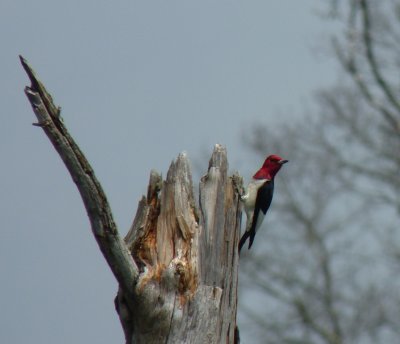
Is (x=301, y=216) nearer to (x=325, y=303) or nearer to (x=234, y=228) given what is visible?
(x=325, y=303)

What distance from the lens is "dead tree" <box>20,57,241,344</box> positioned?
→ 752 centimetres

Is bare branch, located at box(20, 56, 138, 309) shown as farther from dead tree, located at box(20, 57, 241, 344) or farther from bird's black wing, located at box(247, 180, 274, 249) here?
bird's black wing, located at box(247, 180, 274, 249)

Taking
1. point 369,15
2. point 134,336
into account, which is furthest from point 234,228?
point 369,15

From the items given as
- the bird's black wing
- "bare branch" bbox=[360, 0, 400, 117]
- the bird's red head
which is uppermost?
"bare branch" bbox=[360, 0, 400, 117]

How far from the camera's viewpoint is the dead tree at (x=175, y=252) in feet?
24.7

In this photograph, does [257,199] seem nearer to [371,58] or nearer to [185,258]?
[185,258]

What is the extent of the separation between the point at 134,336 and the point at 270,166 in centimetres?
365

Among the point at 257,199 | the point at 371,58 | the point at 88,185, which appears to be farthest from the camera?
the point at 371,58

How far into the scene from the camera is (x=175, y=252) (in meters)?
8.08

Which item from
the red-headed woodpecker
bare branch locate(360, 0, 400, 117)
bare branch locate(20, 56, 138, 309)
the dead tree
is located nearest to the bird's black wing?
the red-headed woodpecker

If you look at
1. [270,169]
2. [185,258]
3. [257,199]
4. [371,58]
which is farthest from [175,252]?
[371,58]

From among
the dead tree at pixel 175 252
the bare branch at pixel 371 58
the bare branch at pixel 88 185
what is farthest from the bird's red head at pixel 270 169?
the bare branch at pixel 371 58

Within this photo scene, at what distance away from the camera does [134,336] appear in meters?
7.86

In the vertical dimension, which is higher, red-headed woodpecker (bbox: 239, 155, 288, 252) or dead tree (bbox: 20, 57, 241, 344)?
red-headed woodpecker (bbox: 239, 155, 288, 252)
